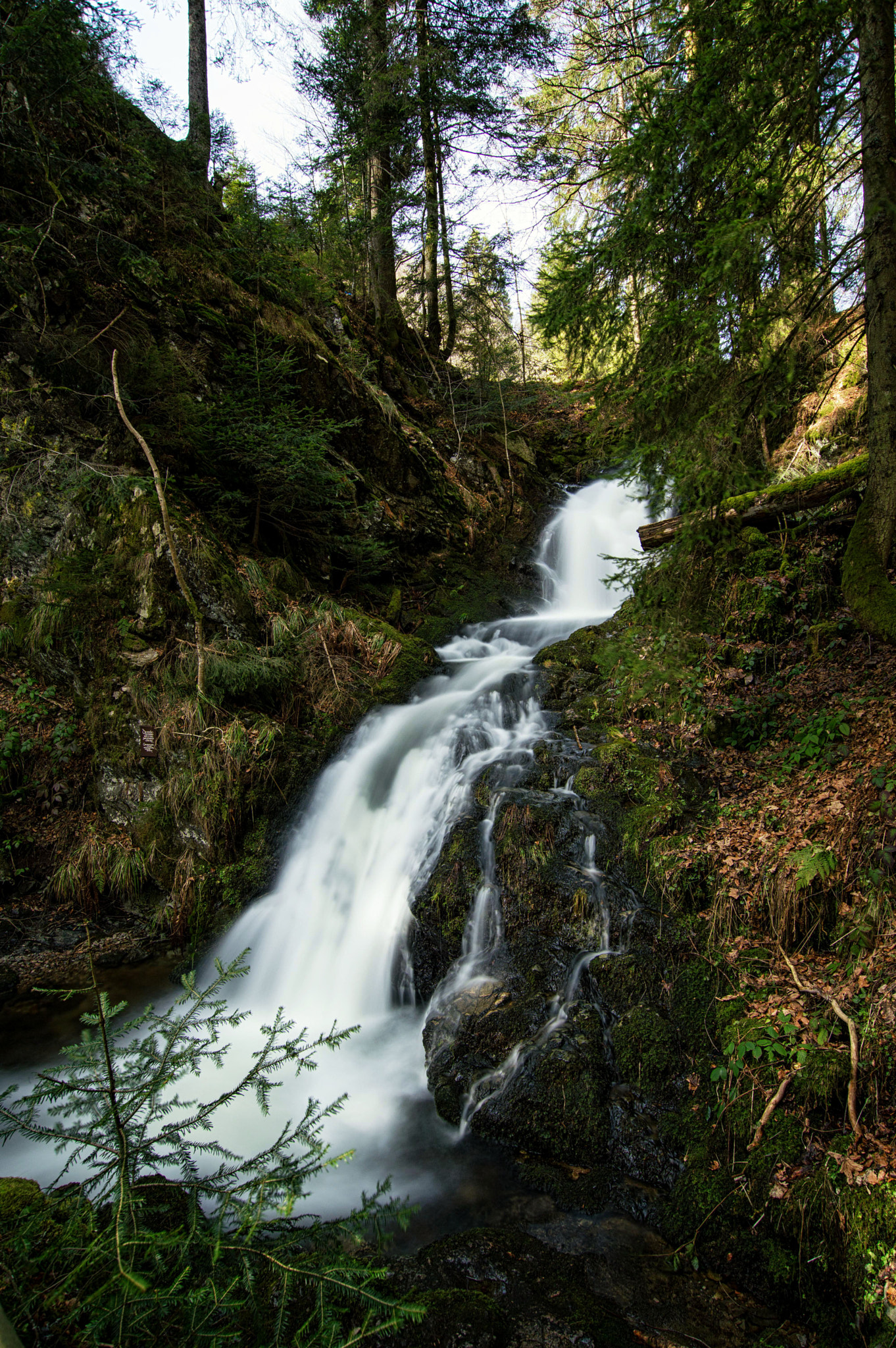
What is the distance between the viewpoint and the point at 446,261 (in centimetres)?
1458

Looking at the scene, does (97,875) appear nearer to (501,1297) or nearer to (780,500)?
(501,1297)

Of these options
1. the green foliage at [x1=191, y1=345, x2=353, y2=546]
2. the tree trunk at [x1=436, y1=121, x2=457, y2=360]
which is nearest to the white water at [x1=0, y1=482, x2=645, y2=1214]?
the green foliage at [x1=191, y1=345, x2=353, y2=546]

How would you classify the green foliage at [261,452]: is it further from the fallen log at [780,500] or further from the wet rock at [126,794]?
the fallen log at [780,500]

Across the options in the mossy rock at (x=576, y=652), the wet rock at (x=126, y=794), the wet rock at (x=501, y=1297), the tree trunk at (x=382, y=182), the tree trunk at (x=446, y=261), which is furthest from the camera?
the tree trunk at (x=446, y=261)

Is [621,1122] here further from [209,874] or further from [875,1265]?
[209,874]

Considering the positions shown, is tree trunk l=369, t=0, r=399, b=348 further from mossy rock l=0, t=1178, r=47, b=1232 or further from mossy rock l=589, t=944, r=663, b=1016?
mossy rock l=0, t=1178, r=47, b=1232

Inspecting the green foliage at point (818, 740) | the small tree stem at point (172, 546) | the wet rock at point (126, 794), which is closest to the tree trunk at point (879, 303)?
the green foliage at point (818, 740)

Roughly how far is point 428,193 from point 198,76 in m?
4.57

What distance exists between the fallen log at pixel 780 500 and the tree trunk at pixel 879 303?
1.06m

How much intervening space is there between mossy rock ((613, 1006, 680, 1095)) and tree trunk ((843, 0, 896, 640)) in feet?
9.61

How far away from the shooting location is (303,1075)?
464 centimetres

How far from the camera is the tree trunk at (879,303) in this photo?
372 centimetres

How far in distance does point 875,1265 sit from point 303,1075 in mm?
3657

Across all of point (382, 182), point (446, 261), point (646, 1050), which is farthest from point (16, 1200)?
point (446, 261)
